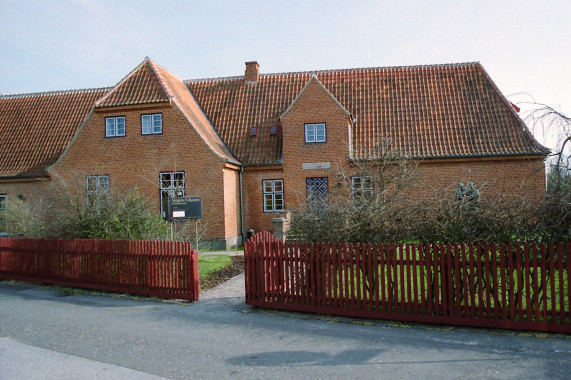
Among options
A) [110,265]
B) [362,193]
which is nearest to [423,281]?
[362,193]

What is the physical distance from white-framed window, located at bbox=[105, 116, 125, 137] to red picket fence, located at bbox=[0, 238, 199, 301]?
8334 mm

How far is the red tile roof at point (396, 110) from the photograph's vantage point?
67.1 feet

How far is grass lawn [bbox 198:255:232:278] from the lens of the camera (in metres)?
13.4

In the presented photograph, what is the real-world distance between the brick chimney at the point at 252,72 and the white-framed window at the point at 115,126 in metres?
7.22

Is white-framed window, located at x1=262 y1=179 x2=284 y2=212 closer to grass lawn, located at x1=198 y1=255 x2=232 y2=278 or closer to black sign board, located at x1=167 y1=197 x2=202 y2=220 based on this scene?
grass lawn, located at x1=198 y1=255 x2=232 y2=278

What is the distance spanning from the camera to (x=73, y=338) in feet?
25.1

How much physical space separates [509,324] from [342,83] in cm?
1869

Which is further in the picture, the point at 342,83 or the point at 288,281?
the point at 342,83

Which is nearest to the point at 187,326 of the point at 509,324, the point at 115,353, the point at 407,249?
the point at 115,353

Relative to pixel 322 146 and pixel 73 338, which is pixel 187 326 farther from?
pixel 322 146

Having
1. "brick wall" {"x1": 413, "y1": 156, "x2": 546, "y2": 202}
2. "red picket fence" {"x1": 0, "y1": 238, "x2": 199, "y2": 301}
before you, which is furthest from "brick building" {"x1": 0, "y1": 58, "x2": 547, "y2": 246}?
"red picket fence" {"x1": 0, "y1": 238, "x2": 199, "y2": 301}

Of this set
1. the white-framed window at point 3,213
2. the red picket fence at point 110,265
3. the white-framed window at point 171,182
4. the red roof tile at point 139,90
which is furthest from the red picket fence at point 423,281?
the white-framed window at point 3,213

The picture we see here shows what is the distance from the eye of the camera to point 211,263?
15.0 m

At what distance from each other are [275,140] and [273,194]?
2651mm
